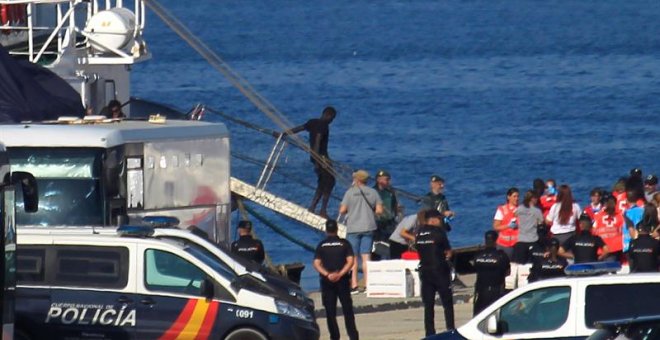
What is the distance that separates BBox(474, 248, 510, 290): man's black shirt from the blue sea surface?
8.70 metres

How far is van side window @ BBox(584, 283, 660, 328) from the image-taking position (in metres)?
14.9

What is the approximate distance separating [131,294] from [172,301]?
1.32 feet

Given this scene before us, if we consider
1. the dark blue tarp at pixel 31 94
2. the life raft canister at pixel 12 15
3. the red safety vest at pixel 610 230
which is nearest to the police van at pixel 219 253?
the dark blue tarp at pixel 31 94

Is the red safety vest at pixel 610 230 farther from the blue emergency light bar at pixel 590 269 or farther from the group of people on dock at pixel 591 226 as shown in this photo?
the blue emergency light bar at pixel 590 269

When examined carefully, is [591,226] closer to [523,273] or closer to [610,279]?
[523,273]

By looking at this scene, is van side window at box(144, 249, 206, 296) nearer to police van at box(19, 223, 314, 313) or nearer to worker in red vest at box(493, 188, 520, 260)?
police van at box(19, 223, 314, 313)

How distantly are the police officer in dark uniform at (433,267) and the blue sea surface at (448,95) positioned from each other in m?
8.50

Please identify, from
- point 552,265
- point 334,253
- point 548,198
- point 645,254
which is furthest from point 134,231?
point 548,198

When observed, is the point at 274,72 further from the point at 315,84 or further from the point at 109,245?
the point at 109,245

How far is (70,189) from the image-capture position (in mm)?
20391

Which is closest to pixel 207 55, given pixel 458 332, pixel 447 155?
pixel 458 332

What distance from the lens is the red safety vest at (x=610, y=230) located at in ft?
77.5

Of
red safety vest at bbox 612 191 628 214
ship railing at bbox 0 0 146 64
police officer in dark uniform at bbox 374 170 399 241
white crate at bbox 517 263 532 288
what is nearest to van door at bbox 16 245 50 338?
white crate at bbox 517 263 532 288

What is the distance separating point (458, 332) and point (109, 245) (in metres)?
3.75
